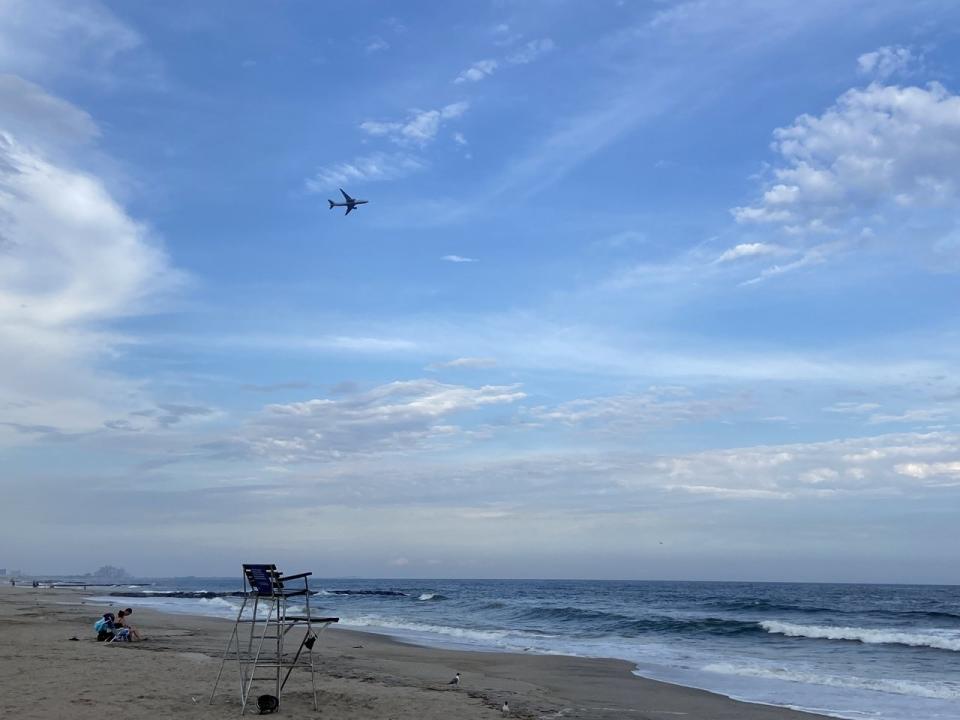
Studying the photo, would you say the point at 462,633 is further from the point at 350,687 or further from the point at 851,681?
the point at 350,687

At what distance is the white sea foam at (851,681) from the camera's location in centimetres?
1778

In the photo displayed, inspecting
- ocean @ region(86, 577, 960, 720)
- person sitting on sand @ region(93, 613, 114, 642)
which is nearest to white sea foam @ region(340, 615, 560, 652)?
ocean @ region(86, 577, 960, 720)

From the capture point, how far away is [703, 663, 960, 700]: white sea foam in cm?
1778

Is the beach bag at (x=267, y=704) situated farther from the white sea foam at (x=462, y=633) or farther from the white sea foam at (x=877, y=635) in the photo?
the white sea foam at (x=877, y=635)

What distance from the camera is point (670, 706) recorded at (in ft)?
47.8

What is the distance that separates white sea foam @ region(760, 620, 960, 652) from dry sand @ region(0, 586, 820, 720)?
613 inches

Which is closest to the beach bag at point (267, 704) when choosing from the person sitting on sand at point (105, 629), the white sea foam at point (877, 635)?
the person sitting on sand at point (105, 629)

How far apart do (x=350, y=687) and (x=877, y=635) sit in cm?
2864

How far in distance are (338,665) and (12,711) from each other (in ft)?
29.2

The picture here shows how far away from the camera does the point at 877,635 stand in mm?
34656

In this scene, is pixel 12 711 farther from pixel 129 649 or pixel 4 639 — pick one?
pixel 4 639

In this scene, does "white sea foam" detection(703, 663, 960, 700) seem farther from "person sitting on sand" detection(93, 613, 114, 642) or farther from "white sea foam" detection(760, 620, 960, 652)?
"person sitting on sand" detection(93, 613, 114, 642)

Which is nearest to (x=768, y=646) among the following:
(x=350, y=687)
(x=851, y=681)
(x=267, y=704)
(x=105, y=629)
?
(x=851, y=681)

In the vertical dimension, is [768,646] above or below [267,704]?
below
